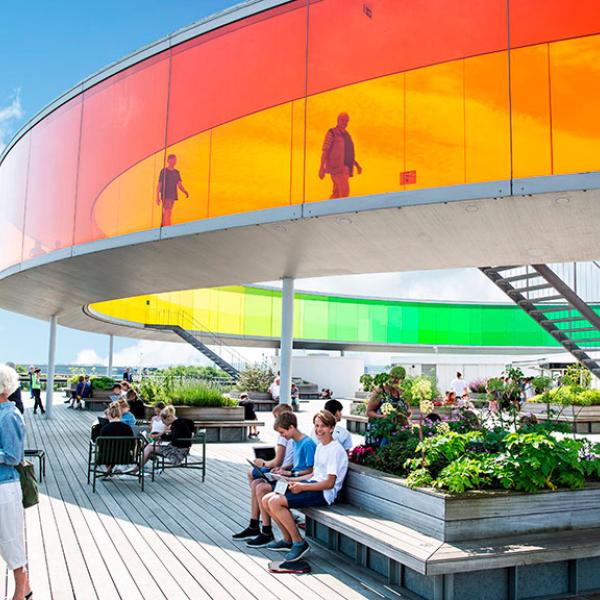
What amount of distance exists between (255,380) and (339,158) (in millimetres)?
19325

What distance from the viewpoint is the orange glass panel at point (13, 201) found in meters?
15.0

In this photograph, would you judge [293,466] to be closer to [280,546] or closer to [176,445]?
[280,546]

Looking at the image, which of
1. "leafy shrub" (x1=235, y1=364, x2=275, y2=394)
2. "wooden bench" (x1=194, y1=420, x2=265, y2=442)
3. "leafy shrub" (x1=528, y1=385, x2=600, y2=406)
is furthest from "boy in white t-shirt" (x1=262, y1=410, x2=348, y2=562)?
"leafy shrub" (x1=235, y1=364, x2=275, y2=394)

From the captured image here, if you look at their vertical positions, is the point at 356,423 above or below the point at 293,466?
below

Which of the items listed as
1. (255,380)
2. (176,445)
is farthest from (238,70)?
(255,380)

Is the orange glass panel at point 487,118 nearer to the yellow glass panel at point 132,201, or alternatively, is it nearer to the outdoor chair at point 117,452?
the yellow glass panel at point 132,201

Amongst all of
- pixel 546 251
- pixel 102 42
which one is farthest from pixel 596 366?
pixel 102 42

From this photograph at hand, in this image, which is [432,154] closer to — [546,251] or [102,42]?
[546,251]

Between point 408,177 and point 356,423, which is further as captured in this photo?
point 356,423

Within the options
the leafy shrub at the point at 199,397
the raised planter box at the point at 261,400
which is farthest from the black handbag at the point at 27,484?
the raised planter box at the point at 261,400

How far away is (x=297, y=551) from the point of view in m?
6.02

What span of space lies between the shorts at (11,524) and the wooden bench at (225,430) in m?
11.1

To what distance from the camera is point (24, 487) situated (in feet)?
15.1

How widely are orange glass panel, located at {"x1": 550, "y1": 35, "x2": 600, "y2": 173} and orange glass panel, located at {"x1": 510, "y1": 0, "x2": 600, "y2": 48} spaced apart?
13 cm
